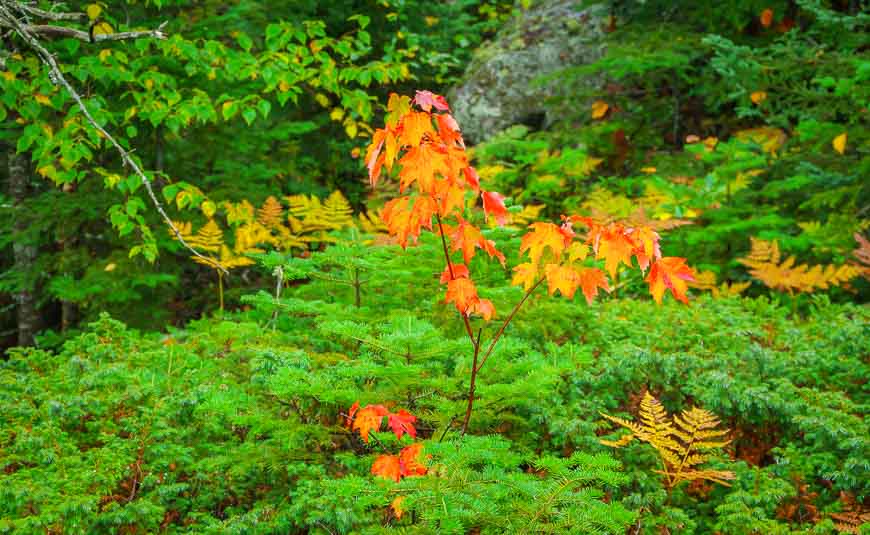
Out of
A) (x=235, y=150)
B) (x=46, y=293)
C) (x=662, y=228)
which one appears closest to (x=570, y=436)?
(x=662, y=228)

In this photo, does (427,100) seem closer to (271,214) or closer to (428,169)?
(428,169)

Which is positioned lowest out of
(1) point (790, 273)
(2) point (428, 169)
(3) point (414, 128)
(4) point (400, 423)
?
(1) point (790, 273)

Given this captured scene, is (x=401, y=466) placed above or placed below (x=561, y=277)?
below

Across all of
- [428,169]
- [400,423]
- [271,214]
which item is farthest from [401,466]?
[271,214]

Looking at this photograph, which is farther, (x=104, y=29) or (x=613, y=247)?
(x=104, y=29)

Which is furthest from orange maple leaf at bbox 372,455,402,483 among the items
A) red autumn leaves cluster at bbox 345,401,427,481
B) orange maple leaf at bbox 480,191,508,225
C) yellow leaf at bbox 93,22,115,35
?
yellow leaf at bbox 93,22,115,35

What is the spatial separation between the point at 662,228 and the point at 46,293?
18.7 feet

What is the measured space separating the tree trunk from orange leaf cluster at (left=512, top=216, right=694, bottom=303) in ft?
16.5

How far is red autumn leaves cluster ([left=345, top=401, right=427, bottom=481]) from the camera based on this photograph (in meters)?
2.35

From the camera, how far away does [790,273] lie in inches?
205

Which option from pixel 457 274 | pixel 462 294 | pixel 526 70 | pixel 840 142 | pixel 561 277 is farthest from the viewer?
pixel 526 70

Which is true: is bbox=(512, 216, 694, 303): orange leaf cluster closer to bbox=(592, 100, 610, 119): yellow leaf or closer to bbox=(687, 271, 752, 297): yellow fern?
bbox=(687, 271, 752, 297): yellow fern

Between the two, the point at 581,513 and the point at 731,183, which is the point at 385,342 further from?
the point at 731,183

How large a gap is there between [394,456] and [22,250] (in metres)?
5.64
